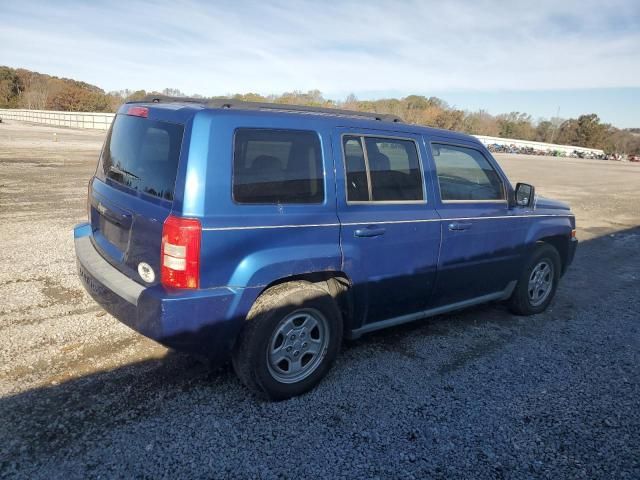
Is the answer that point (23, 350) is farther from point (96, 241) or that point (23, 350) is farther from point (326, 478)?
point (326, 478)

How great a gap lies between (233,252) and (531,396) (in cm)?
244

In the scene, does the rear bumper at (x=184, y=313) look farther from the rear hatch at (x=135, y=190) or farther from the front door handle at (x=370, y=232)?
the front door handle at (x=370, y=232)

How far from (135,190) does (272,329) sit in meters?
1.28

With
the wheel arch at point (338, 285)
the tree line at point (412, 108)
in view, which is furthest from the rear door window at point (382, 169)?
the tree line at point (412, 108)

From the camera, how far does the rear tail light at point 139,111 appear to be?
320 centimetres

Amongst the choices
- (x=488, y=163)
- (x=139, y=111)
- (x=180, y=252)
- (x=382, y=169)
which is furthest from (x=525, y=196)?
(x=139, y=111)

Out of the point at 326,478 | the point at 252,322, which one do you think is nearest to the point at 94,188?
the point at 252,322

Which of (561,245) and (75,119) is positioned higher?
(75,119)

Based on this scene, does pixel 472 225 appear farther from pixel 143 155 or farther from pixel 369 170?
pixel 143 155

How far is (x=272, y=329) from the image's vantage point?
3.00 m

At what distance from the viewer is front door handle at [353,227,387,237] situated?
327 centimetres

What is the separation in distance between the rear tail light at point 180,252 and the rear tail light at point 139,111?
958mm

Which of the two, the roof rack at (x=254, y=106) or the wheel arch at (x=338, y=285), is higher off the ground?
the roof rack at (x=254, y=106)

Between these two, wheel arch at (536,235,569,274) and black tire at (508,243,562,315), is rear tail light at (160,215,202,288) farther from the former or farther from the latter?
wheel arch at (536,235,569,274)
